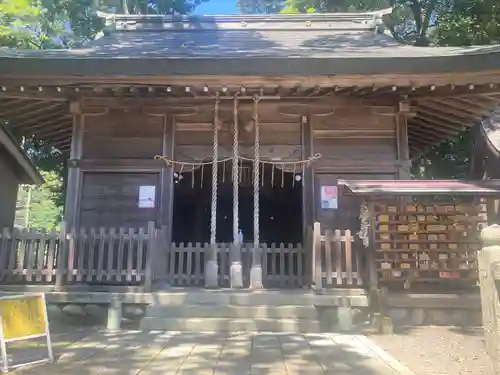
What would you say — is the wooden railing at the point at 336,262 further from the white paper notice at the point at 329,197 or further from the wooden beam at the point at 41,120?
the wooden beam at the point at 41,120

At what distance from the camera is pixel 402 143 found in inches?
301

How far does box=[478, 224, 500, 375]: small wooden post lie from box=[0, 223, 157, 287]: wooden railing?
173 inches

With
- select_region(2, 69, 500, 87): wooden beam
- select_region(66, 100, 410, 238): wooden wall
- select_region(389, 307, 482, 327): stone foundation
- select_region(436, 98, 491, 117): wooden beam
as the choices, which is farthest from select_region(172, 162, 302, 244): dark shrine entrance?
select_region(389, 307, 482, 327): stone foundation

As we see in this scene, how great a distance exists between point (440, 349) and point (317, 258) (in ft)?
6.69

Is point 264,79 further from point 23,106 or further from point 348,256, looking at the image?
point 23,106

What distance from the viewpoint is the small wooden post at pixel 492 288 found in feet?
10.2

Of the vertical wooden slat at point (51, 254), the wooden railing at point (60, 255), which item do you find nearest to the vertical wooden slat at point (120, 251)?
the wooden railing at point (60, 255)

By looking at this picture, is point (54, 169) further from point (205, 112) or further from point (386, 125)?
point (386, 125)

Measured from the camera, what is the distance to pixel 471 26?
14.0m

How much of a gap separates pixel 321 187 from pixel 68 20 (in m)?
16.9

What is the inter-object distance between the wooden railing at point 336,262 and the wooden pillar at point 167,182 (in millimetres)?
2588

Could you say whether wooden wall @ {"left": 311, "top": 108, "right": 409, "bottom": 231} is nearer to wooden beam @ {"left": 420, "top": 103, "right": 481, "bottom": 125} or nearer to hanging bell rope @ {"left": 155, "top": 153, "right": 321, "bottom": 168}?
hanging bell rope @ {"left": 155, "top": 153, "right": 321, "bottom": 168}

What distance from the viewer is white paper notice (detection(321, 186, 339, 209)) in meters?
7.55

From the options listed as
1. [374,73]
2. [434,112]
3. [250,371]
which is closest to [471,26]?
[434,112]
